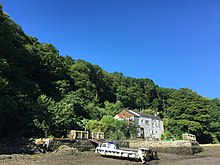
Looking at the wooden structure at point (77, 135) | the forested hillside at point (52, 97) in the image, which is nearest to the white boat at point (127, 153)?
the wooden structure at point (77, 135)

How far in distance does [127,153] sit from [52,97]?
21.6 m

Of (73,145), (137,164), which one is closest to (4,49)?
(73,145)

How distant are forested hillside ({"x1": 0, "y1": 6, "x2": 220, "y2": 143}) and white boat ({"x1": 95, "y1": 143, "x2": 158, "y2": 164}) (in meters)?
7.71

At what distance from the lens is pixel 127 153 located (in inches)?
851

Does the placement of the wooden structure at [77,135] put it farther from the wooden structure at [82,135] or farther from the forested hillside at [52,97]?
the forested hillside at [52,97]

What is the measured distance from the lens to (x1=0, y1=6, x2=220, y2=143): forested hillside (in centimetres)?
2623

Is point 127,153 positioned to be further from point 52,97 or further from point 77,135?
point 52,97

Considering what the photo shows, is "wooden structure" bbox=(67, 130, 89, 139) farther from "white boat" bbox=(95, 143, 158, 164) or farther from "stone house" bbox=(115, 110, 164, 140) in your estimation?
"stone house" bbox=(115, 110, 164, 140)

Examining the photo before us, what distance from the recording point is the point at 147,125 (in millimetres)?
57562

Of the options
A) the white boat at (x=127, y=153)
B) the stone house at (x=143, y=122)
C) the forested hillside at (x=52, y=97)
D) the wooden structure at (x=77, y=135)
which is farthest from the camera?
the stone house at (x=143, y=122)

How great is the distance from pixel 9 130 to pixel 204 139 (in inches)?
1831

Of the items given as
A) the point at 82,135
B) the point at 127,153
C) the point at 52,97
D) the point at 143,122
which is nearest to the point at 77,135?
the point at 82,135

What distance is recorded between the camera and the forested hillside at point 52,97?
86.1ft

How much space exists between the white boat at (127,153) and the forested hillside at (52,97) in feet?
25.3
